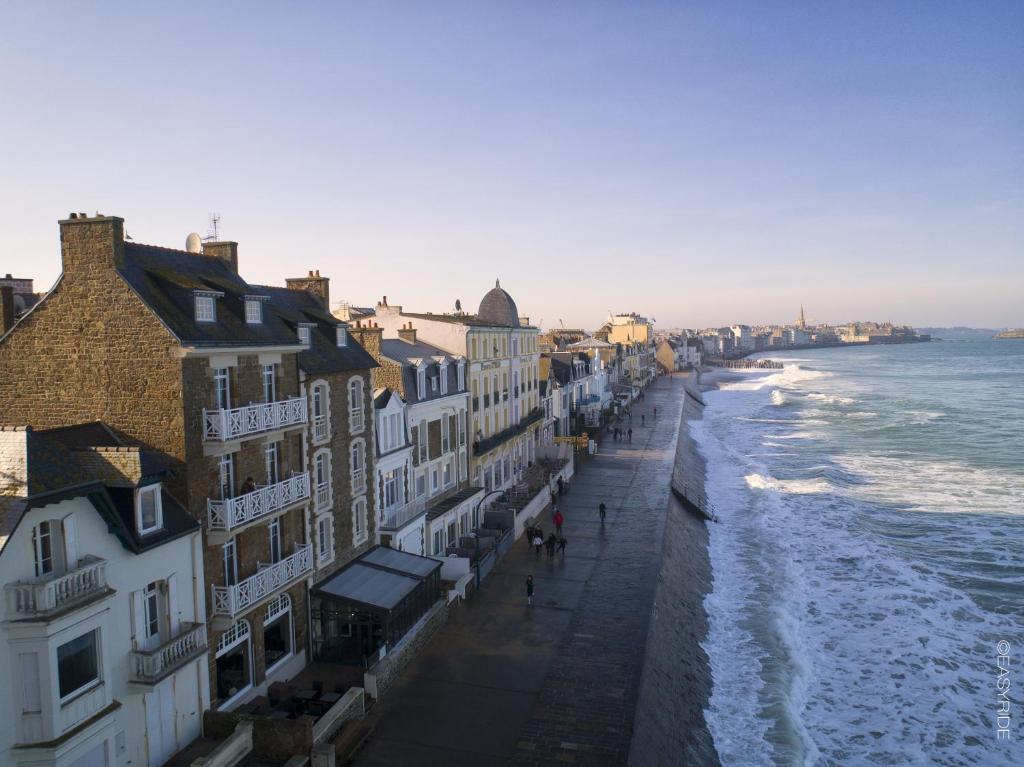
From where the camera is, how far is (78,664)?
12.6 metres

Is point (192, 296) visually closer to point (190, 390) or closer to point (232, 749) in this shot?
point (190, 390)

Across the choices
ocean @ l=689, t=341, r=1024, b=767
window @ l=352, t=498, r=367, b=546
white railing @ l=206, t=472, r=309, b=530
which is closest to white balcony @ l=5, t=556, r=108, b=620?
white railing @ l=206, t=472, r=309, b=530

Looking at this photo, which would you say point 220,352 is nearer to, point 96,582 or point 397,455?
point 96,582

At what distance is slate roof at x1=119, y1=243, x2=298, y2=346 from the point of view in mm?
15875

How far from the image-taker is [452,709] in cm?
1819

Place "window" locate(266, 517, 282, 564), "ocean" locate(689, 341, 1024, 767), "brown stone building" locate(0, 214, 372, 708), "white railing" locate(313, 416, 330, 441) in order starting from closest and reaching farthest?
"brown stone building" locate(0, 214, 372, 708)
"window" locate(266, 517, 282, 564)
"ocean" locate(689, 341, 1024, 767)
"white railing" locate(313, 416, 330, 441)

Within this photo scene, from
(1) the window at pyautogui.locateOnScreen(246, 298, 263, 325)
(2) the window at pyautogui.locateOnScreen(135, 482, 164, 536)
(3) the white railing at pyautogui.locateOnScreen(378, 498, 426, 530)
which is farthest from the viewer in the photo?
(3) the white railing at pyautogui.locateOnScreen(378, 498, 426, 530)

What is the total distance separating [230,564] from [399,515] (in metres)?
8.81

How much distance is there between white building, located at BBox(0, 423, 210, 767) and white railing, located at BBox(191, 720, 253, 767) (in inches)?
54.1

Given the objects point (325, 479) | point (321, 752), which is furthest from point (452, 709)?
point (325, 479)

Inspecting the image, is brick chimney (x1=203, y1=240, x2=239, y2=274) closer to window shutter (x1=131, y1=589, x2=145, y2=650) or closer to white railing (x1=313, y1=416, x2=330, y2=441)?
white railing (x1=313, y1=416, x2=330, y2=441)

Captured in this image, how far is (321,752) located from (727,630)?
1577 centimetres

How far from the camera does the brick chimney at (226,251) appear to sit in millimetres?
20375

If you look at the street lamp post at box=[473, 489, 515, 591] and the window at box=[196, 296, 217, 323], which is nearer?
the window at box=[196, 296, 217, 323]
